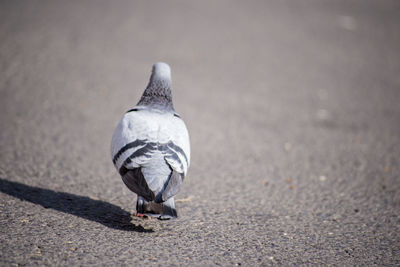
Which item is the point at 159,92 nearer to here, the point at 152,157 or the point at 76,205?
the point at 152,157

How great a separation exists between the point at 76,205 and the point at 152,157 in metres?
1.14

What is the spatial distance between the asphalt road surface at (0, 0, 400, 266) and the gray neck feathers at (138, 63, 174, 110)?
113cm

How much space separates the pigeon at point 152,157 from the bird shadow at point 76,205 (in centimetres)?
42

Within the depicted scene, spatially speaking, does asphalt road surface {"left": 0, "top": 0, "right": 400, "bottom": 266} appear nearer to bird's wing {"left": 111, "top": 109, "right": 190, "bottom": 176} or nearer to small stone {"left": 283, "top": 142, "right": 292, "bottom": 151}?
small stone {"left": 283, "top": 142, "right": 292, "bottom": 151}

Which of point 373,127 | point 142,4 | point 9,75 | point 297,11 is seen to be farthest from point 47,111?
point 297,11

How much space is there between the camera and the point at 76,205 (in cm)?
374

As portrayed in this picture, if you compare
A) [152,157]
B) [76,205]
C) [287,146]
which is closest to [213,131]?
[287,146]

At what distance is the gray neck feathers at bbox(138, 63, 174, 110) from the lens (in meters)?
3.78

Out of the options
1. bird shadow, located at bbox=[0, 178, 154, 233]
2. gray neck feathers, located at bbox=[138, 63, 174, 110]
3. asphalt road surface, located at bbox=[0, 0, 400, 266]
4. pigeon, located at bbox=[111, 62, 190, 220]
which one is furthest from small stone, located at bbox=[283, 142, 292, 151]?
bird shadow, located at bbox=[0, 178, 154, 233]

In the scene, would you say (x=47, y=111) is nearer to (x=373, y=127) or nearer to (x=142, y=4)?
(x=373, y=127)

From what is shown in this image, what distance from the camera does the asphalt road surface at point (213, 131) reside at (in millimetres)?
3275

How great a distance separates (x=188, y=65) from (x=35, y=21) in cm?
373

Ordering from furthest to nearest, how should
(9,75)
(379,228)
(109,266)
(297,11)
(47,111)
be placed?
(297,11) → (9,75) → (47,111) → (379,228) → (109,266)

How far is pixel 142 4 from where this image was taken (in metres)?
11.2
